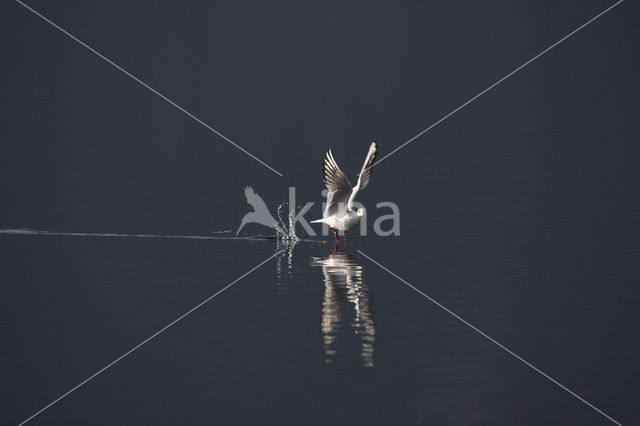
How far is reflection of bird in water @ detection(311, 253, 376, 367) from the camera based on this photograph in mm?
14115

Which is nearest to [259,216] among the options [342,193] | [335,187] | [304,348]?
[342,193]

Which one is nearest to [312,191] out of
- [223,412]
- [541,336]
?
[541,336]

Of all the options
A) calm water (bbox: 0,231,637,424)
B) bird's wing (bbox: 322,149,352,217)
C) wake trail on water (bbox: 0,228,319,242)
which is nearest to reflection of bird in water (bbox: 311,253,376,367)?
calm water (bbox: 0,231,637,424)

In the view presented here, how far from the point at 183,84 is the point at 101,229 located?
15652cm

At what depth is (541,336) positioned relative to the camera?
14852 millimetres

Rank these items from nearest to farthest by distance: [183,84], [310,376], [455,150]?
[310,376] → [455,150] → [183,84]

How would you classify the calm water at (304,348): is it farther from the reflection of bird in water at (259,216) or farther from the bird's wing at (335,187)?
the reflection of bird in water at (259,216)

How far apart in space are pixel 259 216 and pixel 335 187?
978 cm

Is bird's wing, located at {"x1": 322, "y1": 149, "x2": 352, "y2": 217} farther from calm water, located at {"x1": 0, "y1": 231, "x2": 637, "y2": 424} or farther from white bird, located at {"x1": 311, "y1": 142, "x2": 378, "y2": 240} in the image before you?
calm water, located at {"x1": 0, "y1": 231, "x2": 637, "y2": 424}

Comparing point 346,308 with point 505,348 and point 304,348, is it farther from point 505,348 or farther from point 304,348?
point 505,348

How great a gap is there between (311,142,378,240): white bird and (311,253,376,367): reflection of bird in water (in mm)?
2358

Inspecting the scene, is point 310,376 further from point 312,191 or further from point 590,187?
point 590,187

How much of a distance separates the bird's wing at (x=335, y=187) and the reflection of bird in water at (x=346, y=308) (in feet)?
8.20

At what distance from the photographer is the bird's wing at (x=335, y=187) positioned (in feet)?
76.9
